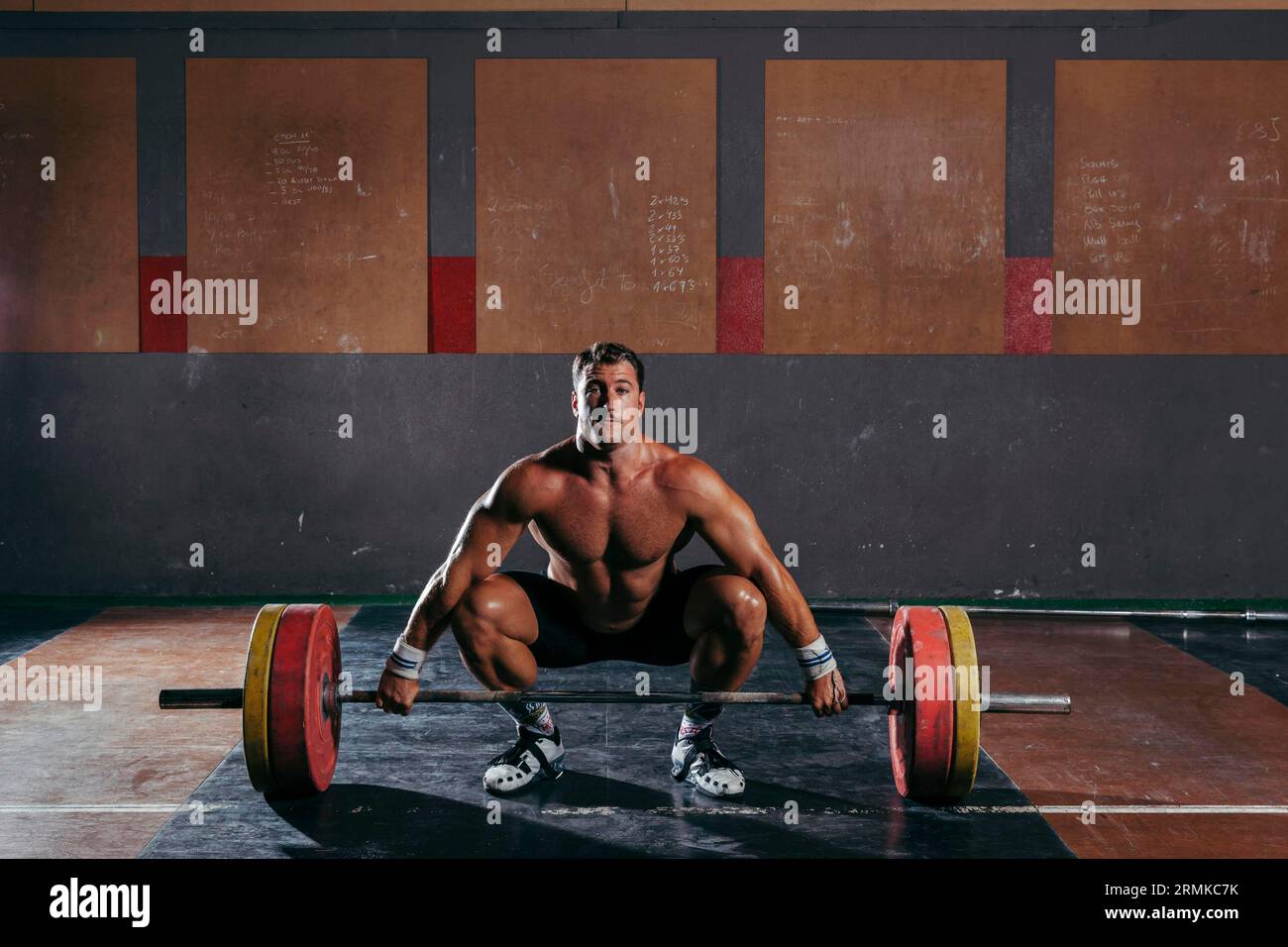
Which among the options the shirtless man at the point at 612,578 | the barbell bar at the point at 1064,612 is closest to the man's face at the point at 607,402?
the shirtless man at the point at 612,578

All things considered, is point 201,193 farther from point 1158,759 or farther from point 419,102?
point 1158,759

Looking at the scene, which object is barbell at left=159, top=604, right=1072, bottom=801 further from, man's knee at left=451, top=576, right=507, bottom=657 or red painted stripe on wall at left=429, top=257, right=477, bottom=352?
red painted stripe on wall at left=429, top=257, right=477, bottom=352

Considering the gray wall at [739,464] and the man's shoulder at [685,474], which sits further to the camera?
the gray wall at [739,464]

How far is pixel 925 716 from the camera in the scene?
2656 mm

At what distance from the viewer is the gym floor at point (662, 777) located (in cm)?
260

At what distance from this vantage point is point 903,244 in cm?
534

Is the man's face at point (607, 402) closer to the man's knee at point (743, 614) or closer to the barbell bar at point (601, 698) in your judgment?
the man's knee at point (743, 614)

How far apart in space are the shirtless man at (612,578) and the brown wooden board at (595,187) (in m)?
2.54

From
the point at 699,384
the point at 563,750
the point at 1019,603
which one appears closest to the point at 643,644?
the point at 563,750

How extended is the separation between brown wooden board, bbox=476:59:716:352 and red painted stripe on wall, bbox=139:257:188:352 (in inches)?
51.8

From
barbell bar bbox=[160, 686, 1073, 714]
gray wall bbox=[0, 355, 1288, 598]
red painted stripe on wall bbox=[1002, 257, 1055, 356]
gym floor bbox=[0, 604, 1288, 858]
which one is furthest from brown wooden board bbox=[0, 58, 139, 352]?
red painted stripe on wall bbox=[1002, 257, 1055, 356]

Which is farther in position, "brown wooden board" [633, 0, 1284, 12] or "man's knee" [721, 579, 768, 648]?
"brown wooden board" [633, 0, 1284, 12]

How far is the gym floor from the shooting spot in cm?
260

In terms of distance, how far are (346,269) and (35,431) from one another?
1.56 meters
